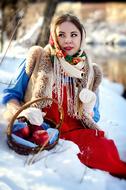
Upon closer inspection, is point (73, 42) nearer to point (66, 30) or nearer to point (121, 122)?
point (66, 30)

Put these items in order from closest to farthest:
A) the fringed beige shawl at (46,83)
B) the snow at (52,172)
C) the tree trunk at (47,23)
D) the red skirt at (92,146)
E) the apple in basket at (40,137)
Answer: the snow at (52,172), the apple in basket at (40,137), the red skirt at (92,146), the fringed beige shawl at (46,83), the tree trunk at (47,23)

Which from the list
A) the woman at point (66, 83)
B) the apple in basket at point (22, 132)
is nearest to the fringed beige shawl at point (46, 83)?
the woman at point (66, 83)

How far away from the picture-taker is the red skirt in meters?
2.97

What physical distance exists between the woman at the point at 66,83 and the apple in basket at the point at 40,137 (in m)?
0.26

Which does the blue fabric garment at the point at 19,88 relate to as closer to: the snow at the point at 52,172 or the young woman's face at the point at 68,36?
the snow at the point at 52,172

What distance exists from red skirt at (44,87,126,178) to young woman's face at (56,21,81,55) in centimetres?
38

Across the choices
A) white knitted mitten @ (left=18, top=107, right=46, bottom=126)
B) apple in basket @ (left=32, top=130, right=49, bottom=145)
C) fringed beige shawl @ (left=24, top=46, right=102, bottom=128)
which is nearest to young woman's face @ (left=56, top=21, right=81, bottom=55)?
fringed beige shawl @ (left=24, top=46, right=102, bottom=128)

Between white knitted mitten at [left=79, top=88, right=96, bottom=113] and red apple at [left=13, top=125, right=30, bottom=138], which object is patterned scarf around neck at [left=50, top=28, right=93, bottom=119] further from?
red apple at [left=13, top=125, right=30, bottom=138]

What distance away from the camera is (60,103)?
127 inches

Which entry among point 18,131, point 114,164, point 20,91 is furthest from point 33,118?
point 114,164

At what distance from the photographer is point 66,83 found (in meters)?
3.26

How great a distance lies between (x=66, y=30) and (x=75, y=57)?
19 centimetres

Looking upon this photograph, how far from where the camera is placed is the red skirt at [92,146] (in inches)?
117

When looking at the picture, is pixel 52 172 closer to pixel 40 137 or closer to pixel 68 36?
pixel 40 137
